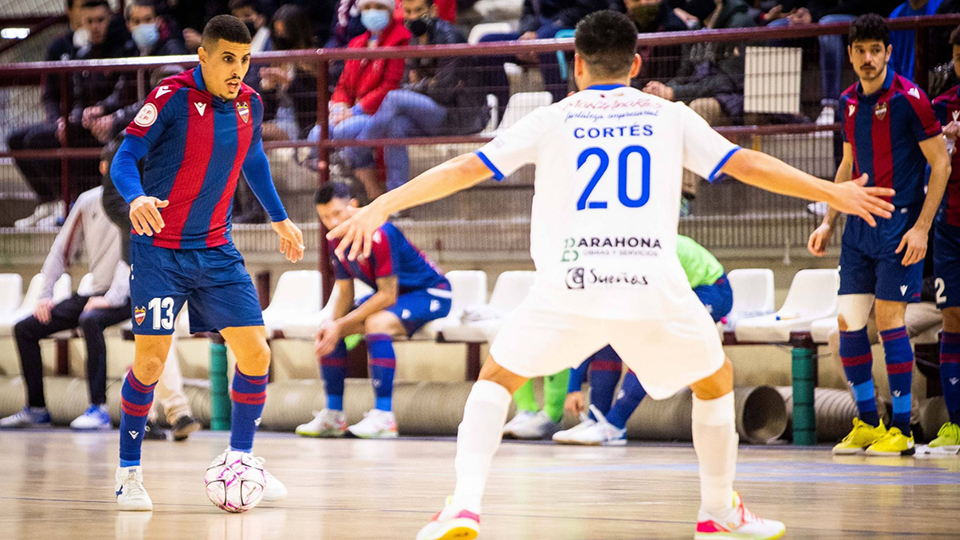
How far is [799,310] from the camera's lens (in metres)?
7.97

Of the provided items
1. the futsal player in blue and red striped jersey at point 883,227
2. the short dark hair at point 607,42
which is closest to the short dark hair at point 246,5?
the futsal player in blue and red striped jersey at point 883,227

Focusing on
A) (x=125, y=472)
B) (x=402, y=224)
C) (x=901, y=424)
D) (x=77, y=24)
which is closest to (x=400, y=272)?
(x=402, y=224)

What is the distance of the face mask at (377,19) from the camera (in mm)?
9828

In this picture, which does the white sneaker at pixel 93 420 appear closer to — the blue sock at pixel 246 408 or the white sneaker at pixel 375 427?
the white sneaker at pixel 375 427

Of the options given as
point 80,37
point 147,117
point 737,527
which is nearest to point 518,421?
point 147,117

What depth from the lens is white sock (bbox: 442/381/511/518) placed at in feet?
11.1

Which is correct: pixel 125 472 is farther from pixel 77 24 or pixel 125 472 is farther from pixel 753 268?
pixel 77 24

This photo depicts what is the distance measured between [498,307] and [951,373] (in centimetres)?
309

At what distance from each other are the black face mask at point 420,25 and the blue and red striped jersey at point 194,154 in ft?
16.6

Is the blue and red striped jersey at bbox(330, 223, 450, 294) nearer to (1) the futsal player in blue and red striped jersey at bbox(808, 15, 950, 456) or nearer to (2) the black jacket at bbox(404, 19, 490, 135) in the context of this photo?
(2) the black jacket at bbox(404, 19, 490, 135)

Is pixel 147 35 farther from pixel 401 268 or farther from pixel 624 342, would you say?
pixel 624 342

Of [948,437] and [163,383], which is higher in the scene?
[163,383]

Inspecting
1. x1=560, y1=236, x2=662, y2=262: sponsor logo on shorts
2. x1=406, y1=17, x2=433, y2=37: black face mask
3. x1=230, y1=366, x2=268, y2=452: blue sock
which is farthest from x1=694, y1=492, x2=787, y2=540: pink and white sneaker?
x1=406, y1=17, x2=433, y2=37: black face mask

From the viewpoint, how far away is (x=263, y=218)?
9711 mm
